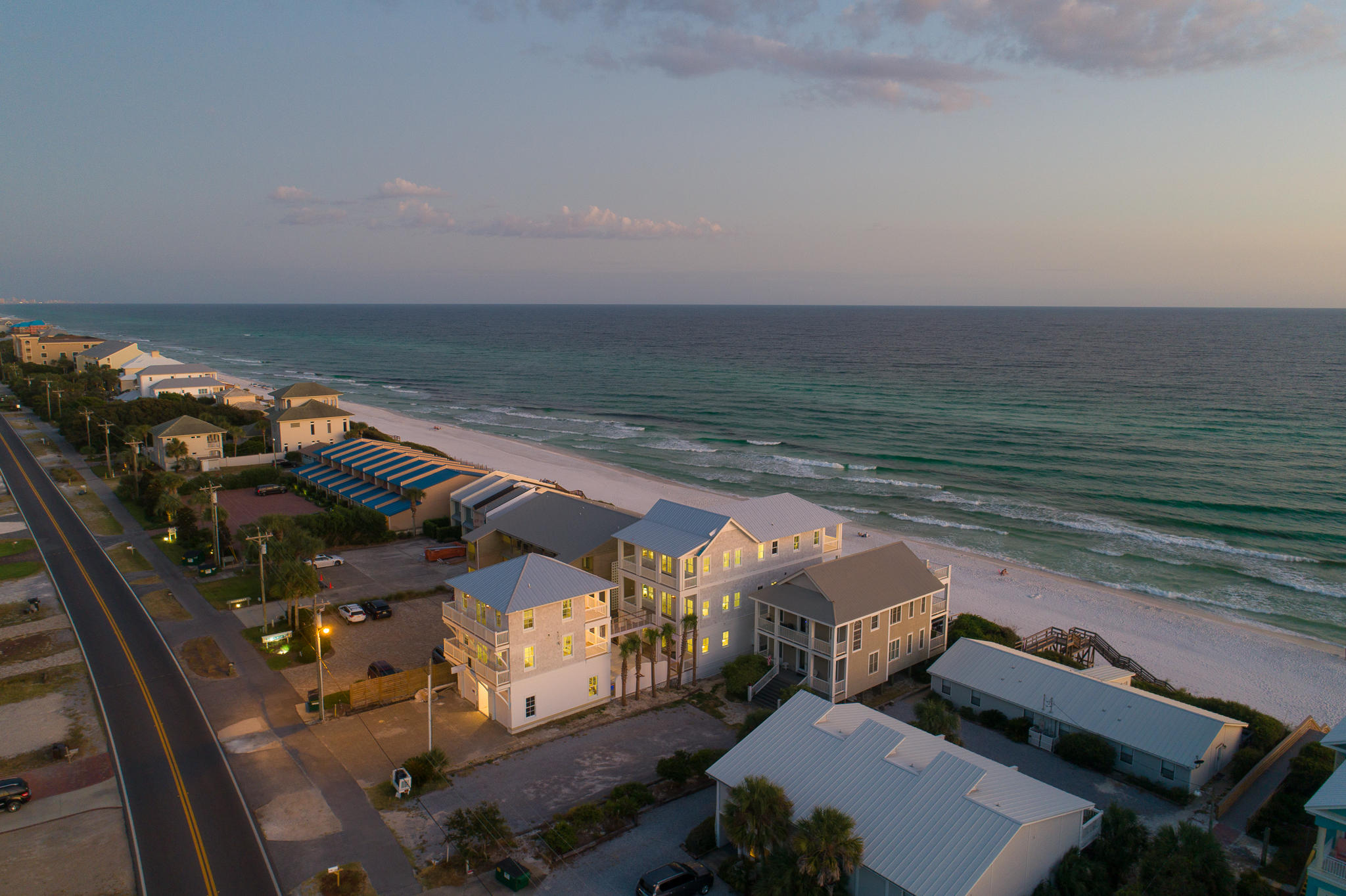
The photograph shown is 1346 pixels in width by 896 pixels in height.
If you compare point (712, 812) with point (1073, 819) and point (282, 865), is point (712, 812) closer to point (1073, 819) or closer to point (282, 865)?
point (1073, 819)

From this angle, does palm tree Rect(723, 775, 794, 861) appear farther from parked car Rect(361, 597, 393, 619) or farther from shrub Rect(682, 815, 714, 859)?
parked car Rect(361, 597, 393, 619)

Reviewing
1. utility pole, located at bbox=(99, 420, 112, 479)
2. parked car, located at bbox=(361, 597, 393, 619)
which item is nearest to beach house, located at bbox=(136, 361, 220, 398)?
utility pole, located at bbox=(99, 420, 112, 479)

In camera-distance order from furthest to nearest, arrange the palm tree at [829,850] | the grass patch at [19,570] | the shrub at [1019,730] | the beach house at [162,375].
Answer: the beach house at [162,375], the grass patch at [19,570], the shrub at [1019,730], the palm tree at [829,850]

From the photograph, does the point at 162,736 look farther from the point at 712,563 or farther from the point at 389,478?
the point at 389,478

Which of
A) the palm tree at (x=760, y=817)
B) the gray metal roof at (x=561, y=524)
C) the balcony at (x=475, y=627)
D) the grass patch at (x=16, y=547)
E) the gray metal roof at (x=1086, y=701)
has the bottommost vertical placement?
the grass patch at (x=16, y=547)

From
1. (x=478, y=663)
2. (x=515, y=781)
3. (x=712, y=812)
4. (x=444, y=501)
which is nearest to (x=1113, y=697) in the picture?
(x=712, y=812)

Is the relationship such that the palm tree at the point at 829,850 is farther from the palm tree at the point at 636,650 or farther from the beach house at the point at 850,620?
the palm tree at the point at 636,650

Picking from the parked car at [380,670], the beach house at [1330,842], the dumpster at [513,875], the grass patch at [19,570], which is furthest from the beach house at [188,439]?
the beach house at [1330,842]
